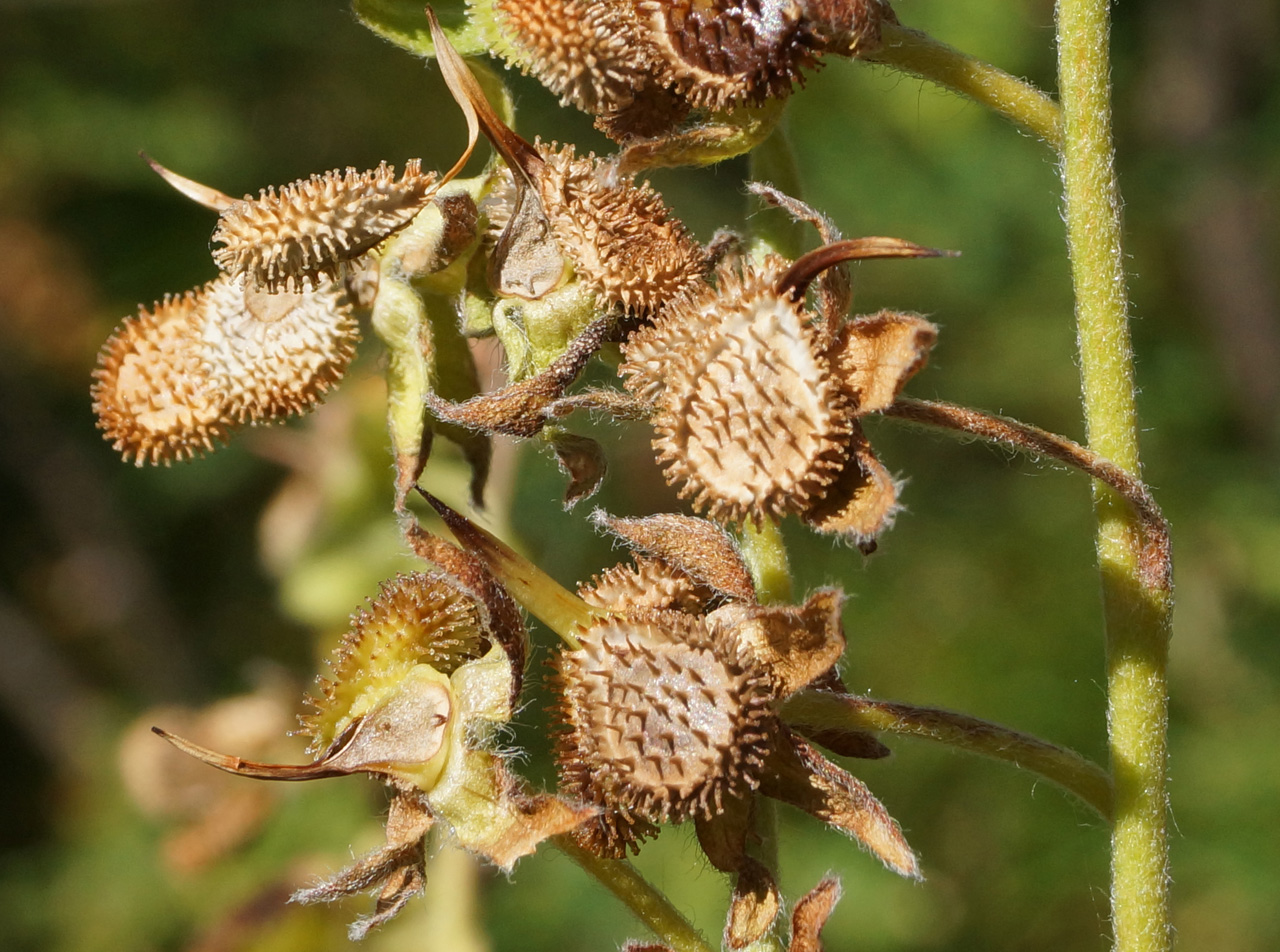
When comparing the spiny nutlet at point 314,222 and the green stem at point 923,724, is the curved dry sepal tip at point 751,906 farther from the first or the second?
the spiny nutlet at point 314,222

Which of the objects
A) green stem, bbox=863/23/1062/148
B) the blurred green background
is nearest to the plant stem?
green stem, bbox=863/23/1062/148

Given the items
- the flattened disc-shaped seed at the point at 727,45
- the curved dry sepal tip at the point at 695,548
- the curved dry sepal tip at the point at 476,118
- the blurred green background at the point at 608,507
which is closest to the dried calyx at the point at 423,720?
the curved dry sepal tip at the point at 695,548

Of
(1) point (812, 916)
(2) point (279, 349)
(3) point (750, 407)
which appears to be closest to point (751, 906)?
(1) point (812, 916)

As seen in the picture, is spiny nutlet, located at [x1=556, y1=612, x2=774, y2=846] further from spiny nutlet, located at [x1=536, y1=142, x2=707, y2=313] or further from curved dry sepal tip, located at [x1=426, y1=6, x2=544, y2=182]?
curved dry sepal tip, located at [x1=426, y1=6, x2=544, y2=182]

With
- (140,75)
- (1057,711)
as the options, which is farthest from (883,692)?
(140,75)

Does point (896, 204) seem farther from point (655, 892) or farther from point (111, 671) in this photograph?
point (111, 671)

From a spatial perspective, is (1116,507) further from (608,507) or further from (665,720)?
(608,507)
